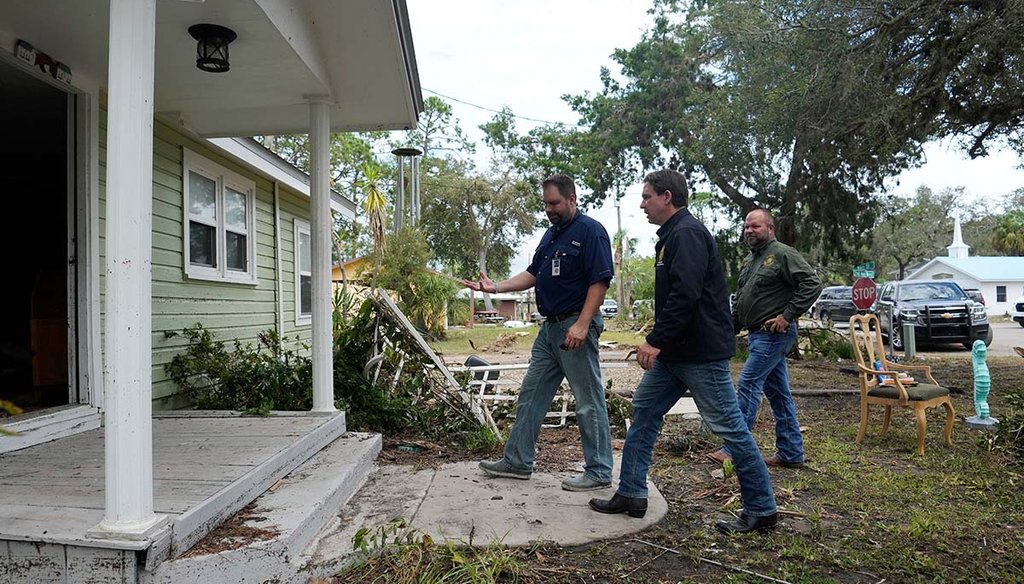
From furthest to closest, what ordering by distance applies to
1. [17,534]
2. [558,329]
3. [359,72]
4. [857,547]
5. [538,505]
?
[359,72] → [558,329] → [538,505] → [857,547] → [17,534]

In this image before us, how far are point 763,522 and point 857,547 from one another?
442 mm

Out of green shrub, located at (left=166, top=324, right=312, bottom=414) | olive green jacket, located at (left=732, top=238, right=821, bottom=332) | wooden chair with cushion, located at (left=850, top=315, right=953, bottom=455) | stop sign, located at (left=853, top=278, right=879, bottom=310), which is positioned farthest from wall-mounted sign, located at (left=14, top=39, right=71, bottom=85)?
stop sign, located at (left=853, top=278, right=879, bottom=310)

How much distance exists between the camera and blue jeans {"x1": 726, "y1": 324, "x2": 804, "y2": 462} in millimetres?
4578

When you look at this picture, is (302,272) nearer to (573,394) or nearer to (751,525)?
(573,394)

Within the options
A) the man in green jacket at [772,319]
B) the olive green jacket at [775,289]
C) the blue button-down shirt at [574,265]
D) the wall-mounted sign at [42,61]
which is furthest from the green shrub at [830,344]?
the wall-mounted sign at [42,61]

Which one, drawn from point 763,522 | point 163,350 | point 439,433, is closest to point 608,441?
point 763,522

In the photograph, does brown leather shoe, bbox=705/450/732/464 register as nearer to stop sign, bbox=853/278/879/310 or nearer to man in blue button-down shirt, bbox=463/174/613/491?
man in blue button-down shirt, bbox=463/174/613/491

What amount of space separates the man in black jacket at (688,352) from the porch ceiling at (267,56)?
227 centimetres

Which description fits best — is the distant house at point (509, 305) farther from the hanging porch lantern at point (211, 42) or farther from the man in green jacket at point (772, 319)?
the hanging porch lantern at point (211, 42)

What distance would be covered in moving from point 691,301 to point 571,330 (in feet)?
2.51

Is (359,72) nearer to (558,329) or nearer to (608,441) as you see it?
(558,329)

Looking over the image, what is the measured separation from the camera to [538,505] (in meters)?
3.70

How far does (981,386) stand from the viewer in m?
5.67

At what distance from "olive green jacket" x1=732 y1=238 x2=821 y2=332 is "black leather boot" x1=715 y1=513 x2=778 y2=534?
1461mm
